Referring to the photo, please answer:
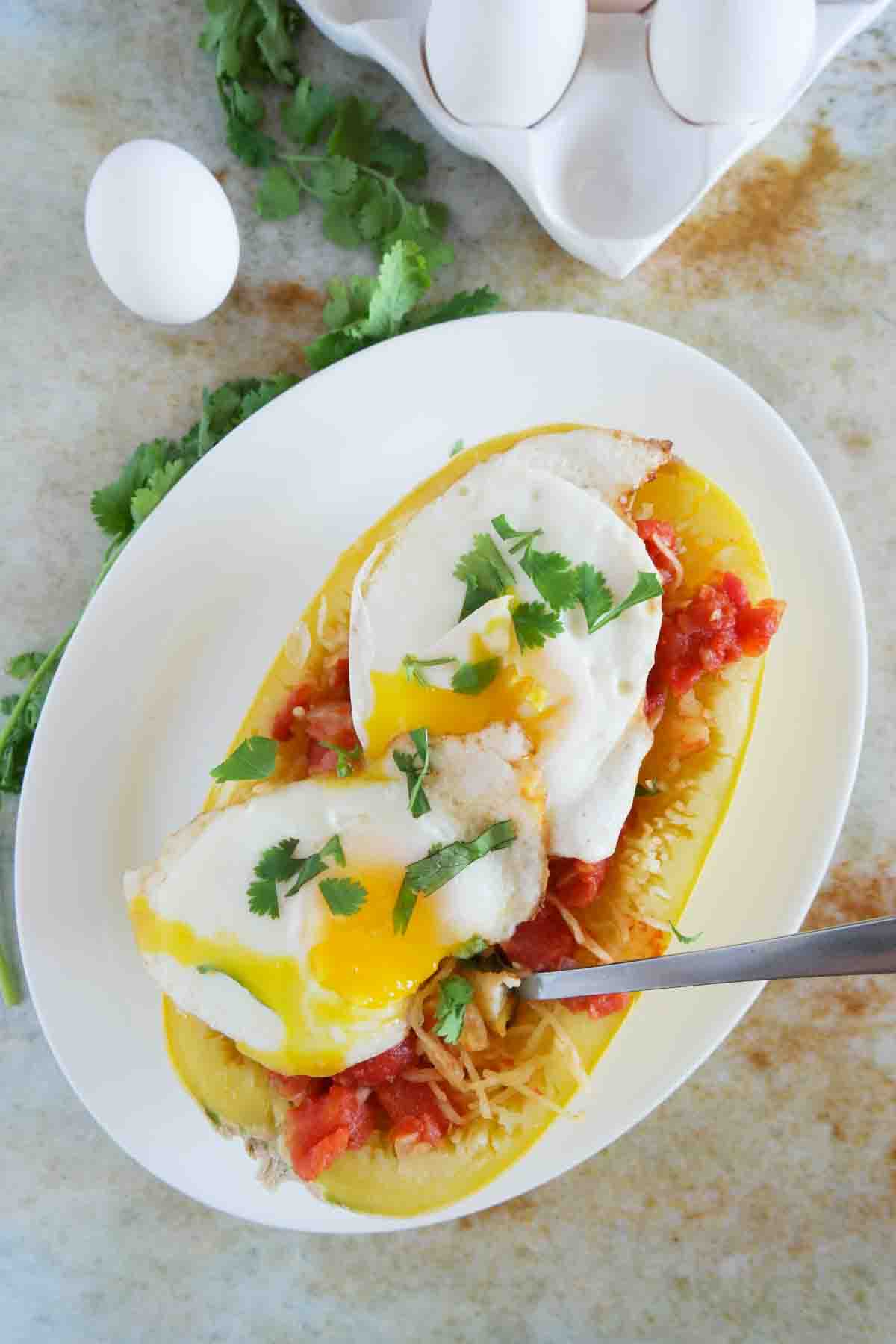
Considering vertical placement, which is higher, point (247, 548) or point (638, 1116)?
point (247, 548)

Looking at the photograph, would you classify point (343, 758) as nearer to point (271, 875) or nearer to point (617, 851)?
point (271, 875)

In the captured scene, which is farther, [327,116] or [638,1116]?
[327,116]

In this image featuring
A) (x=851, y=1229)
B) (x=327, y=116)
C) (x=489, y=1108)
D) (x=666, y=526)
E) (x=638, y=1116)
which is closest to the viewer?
(x=489, y=1108)

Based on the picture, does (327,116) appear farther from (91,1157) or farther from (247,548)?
(91,1157)

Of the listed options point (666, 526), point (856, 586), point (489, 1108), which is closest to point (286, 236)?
point (666, 526)

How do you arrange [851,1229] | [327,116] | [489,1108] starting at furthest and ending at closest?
[851,1229], [327,116], [489,1108]

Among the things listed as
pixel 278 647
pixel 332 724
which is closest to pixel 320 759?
pixel 332 724

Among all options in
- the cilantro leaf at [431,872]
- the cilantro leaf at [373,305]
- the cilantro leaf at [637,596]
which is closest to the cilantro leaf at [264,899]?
the cilantro leaf at [431,872]

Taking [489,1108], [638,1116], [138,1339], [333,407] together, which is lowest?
[138,1339]
